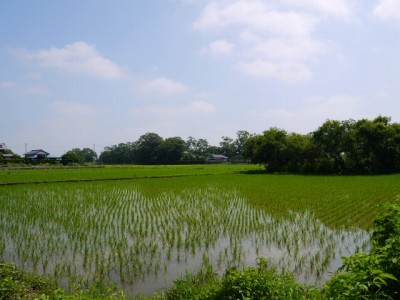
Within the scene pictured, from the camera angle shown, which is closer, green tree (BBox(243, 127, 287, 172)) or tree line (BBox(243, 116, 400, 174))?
tree line (BBox(243, 116, 400, 174))

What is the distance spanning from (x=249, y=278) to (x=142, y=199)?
12.3 meters

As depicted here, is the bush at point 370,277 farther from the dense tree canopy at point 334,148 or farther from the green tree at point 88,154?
the green tree at point 88,154

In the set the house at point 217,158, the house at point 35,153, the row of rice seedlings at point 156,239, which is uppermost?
the house at point 35,153

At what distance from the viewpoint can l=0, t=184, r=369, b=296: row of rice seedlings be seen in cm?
641

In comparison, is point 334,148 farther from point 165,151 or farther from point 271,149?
point 165,151

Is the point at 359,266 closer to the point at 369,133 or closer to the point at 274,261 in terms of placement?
the point at 274,261

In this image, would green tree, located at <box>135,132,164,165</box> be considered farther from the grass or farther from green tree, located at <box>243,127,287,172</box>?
green tree, located at <box>243,127,287,172</box>

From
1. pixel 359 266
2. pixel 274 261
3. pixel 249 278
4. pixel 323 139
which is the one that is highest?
pixel 323 139

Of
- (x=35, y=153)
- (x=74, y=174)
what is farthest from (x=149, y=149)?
(x=74, y=174)

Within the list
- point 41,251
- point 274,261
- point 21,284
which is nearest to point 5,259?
point 41,251

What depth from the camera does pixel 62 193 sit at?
17406 mm

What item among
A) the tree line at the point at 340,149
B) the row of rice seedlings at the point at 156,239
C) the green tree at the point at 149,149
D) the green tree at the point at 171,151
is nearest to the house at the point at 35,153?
the green tree at the point at 149,149

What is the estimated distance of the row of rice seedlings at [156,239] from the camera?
21.0 feet

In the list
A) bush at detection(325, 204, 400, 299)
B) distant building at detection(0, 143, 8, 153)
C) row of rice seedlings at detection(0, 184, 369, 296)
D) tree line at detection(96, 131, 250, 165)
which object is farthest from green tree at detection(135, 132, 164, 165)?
bush at detection(325, 204, 400, 299)
